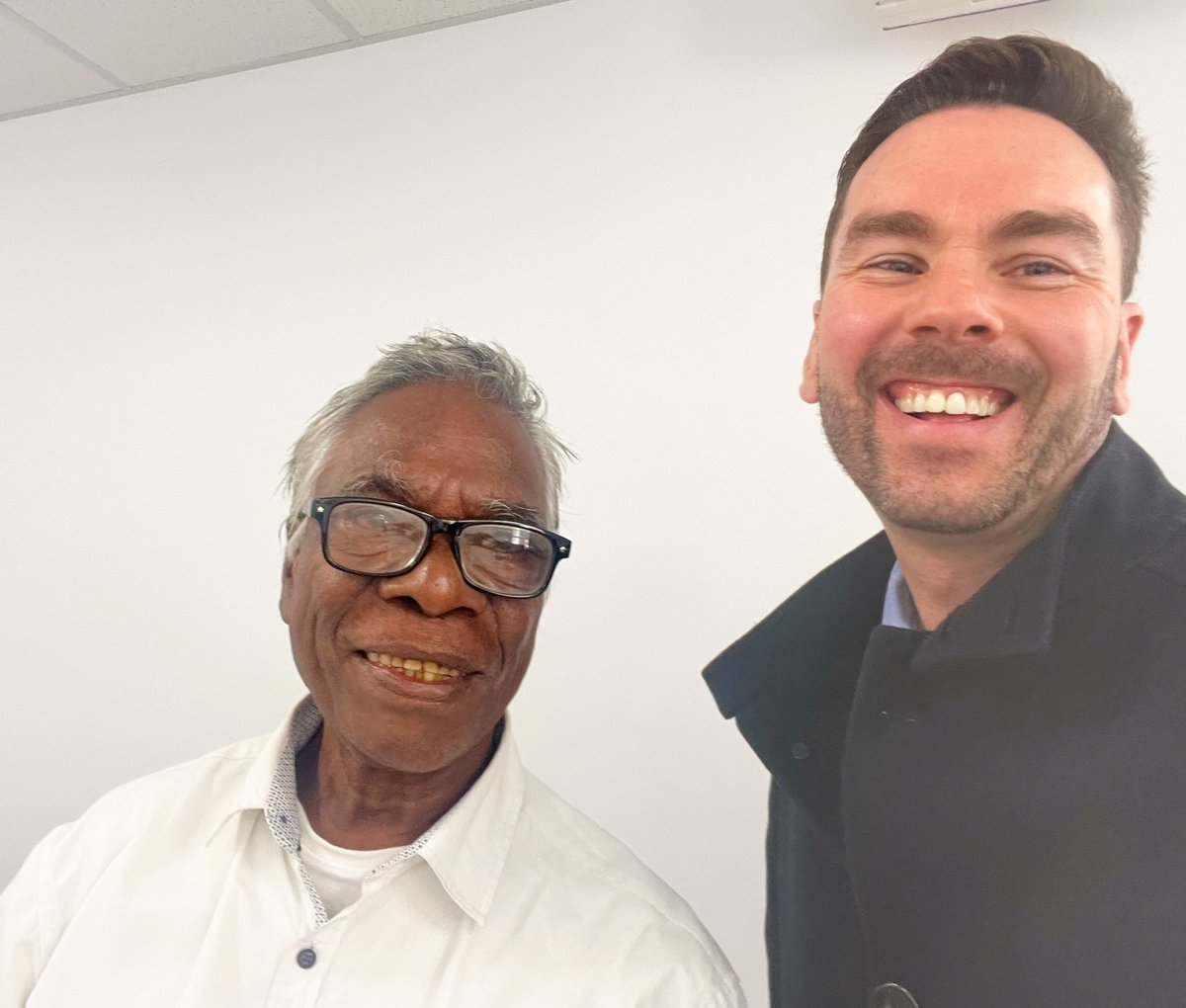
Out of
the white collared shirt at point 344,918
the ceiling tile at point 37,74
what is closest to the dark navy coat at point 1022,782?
the white collared shirt at point 344,918

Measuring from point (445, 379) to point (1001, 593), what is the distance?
0.73m

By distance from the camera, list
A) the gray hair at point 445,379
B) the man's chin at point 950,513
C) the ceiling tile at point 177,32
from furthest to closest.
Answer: the ceiling tile at point 177,32 → the gray hair at point 445,379 → the man's chin at point 950,513

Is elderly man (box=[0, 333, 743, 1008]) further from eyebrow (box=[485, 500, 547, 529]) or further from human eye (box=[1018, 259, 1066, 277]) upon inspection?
human eye (box=[1018, 259, 1066, 277])

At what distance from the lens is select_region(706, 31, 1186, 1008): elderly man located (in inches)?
32.6

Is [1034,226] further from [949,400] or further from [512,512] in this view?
[512,512]

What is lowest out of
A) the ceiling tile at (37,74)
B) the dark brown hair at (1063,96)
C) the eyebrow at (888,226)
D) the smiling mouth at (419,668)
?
the smiling mouth at (419,668)

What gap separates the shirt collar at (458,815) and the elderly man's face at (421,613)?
0.06m

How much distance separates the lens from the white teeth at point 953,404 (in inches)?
35.6

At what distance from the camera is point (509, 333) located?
142cm

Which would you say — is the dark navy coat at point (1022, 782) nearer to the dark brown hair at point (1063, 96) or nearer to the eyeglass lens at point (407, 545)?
the dark brown hair at point (1063, 96)

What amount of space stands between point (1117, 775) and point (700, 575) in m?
0.56

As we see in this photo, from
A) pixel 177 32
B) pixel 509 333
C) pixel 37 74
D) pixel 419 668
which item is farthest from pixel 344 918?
pixel 37 74

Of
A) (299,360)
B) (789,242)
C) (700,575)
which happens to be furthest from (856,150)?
(299,360)

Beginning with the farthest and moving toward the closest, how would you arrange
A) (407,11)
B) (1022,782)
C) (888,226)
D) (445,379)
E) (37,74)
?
(37,74)
(407,11)
(445,379)
(888,226)
(1022,782)
